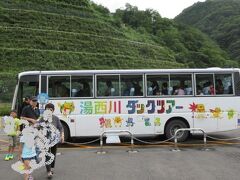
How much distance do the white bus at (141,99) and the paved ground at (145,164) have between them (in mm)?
1144

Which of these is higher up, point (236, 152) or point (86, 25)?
point (86, 25)

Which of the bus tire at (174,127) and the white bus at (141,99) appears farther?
the bus tire at (174,127)

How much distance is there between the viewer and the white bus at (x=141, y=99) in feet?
44.2

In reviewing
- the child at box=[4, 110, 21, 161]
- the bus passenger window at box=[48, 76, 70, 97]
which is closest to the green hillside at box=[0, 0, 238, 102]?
the bus passenger window at box=[48, 76, 70, 97]

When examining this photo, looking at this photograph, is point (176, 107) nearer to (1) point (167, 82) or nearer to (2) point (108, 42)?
(1) point (167, 82)

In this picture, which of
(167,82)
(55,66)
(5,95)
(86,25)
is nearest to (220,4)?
(86,25)

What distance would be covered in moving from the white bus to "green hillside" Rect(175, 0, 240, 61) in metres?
82.4

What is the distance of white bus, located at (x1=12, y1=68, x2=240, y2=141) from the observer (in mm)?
13484

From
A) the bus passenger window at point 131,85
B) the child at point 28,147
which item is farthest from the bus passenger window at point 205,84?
the child at point 28,147

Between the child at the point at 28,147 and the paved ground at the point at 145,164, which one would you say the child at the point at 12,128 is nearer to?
the paved ground at the point at 145,164

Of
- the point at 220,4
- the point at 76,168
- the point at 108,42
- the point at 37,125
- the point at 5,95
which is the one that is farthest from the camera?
the point at 220,4

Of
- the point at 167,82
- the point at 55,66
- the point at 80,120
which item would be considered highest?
the point at 55,66

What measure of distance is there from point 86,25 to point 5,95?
30170mm

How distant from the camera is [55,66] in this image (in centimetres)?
4675
